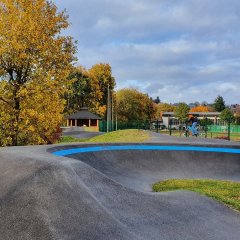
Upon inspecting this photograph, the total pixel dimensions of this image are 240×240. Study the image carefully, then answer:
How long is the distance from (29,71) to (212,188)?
11.4 meters

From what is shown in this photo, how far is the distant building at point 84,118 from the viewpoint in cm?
7194

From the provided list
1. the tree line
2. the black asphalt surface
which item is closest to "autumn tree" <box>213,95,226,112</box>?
the tree line

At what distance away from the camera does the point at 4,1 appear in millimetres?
17250

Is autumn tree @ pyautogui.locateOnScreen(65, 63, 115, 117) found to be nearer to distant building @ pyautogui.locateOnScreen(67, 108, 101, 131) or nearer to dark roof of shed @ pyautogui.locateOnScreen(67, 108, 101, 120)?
distant building @ pyautogui.locateOnScreen(67, 108, 101, 131)

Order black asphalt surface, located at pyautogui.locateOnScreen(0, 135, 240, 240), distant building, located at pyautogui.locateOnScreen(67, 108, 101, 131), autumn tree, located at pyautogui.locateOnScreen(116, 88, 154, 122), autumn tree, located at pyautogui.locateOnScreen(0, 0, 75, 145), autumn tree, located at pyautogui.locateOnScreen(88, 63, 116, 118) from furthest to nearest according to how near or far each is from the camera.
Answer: autumn tree, located at pyautogui.locateOnScreen(116, 88, 154, 122)
autumn tree, located at pyautogui.locateOnScreen(88, 63, 116, 118)
distant building, located at pyautogui.locateOnScreen(67, 108, 101, 131)
autumn tree, located at pyautogui.locateOnScreen(0, 0, 75, 145)
black asphalt surface, located at pyautogui.locateOnScreen(0, 135, 240, 240)

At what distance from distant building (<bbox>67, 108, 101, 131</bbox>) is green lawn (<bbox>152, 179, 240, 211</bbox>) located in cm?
5927

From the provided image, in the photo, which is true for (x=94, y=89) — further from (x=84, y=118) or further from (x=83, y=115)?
(x=84, y=118)

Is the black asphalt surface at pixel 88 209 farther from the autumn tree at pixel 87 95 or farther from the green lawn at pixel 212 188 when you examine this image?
the autumn tree at pixel 87 95

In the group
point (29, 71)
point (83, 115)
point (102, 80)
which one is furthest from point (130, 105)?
point (29, 71)

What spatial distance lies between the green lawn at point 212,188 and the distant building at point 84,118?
59269 millimetres

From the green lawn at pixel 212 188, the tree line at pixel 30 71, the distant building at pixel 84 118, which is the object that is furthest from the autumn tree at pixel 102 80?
the green lawn at pixel 212 188

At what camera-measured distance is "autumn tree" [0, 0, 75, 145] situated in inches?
→ 652

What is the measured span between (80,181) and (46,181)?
0.68 metres

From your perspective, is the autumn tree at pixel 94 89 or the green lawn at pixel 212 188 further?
the autumn tree at pixel 94 89
